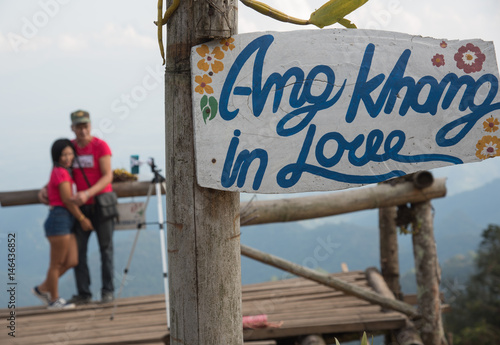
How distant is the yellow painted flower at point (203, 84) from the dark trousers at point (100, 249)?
12.6 feet

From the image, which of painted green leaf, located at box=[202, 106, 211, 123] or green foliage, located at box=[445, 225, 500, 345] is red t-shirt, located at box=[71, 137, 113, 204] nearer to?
painted green leaf, located at box=[202, 106, 211, 123]

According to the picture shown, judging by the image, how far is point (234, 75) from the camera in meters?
2.07

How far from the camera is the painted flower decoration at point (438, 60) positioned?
7.18ft

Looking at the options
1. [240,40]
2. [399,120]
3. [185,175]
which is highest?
[240,40]

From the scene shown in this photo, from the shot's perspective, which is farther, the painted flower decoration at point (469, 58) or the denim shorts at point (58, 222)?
the denim shorts at point (58, 222)

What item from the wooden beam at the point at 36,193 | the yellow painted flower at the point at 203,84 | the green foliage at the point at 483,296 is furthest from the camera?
the green foliage at the point at 483,296

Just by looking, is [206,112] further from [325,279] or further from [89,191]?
[89,191]

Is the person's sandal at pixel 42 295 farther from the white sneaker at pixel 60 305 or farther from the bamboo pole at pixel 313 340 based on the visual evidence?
the bamboo pole at pixel 313 340

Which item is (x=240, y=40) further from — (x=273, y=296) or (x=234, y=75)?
(x=273, y=296)

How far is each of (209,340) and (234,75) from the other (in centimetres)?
104

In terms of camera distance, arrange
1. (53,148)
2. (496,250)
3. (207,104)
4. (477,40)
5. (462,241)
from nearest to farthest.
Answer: (207,104) → (477,40) → (53,148) → (496,250) → (462,241)

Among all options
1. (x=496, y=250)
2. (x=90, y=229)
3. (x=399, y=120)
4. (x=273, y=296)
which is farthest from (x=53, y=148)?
(x=496, y=250)

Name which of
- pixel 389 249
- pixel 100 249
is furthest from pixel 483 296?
pixel 100 249

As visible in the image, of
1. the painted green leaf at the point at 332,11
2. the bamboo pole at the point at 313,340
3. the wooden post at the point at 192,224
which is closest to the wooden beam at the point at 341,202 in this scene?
the bamboo pole at the point at 313,340
